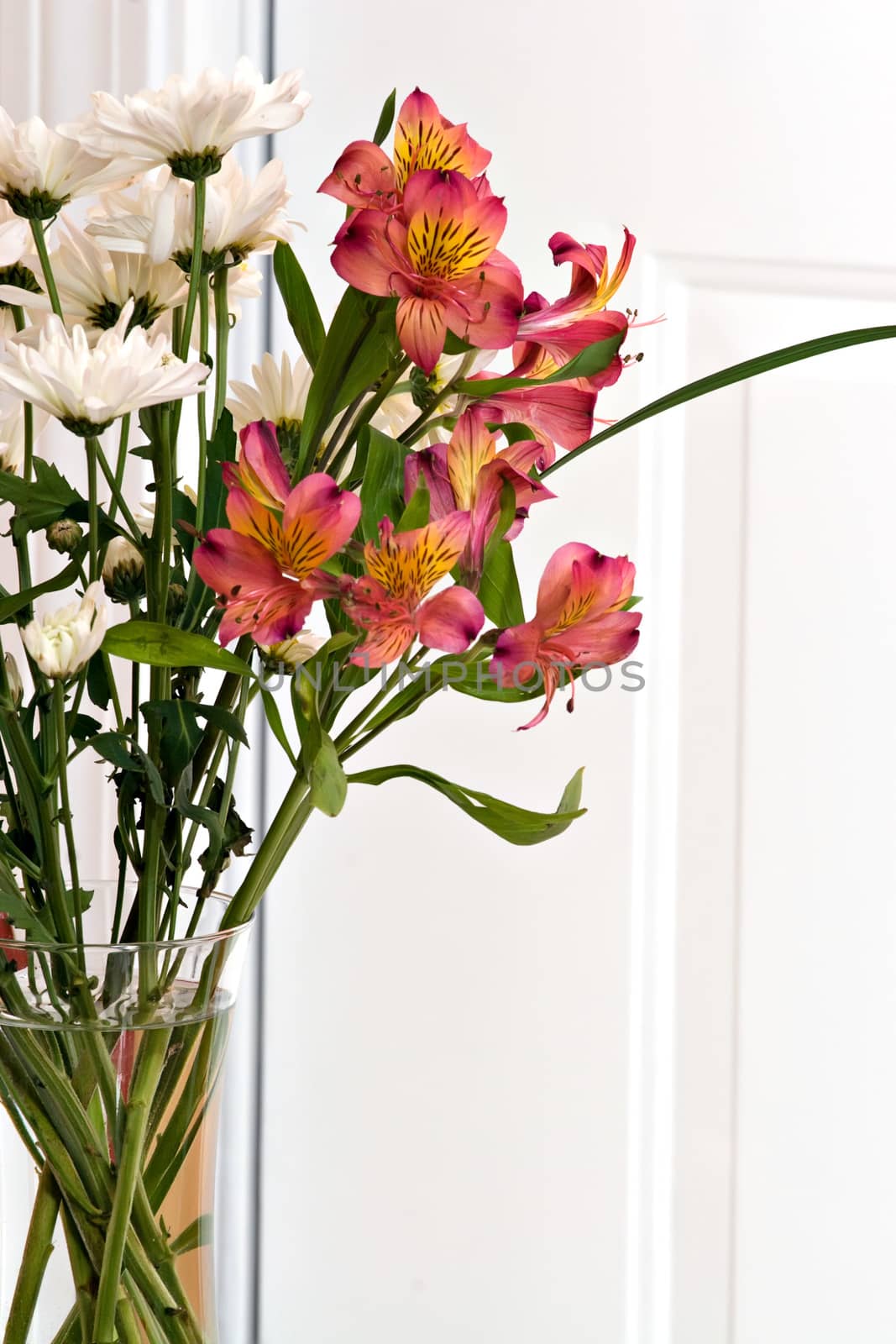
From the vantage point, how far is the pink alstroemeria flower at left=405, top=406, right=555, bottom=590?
1.15 ft

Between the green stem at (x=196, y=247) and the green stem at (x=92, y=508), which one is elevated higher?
the green stem at (x=196, y=247)

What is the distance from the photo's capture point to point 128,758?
15.0 inches

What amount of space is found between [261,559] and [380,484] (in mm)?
49

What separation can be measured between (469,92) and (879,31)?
10.7 inches

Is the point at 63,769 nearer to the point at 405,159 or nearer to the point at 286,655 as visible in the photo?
the point at 286,655

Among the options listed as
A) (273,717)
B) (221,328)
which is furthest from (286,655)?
(221,328)

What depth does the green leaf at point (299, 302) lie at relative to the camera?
39 cm

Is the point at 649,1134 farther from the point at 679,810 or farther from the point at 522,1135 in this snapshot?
the point at 679,810

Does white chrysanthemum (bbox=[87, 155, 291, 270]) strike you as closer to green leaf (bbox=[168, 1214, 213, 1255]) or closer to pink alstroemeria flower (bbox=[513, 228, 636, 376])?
pink alstroemeria flower (bbox=[513, 228, 636, 376])

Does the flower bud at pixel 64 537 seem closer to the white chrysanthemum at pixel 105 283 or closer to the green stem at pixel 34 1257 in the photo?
the white chrysanthemum at pixel 105 283

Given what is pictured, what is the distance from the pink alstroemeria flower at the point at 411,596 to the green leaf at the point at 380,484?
0.11 ft

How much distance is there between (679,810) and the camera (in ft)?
2.62

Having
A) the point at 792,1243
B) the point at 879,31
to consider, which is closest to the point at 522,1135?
the point at 792,1243

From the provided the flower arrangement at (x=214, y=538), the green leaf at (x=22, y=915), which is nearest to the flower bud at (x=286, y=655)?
the flower arrangement at (x=214, y=538)
